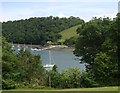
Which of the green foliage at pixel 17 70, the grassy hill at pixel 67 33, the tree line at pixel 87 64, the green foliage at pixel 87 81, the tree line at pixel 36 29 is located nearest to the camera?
the tree line at pixel 87 64

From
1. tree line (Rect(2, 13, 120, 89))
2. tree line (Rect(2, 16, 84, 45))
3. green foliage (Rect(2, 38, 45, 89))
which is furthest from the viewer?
tree line (Rect(2, 16, 84, 45))

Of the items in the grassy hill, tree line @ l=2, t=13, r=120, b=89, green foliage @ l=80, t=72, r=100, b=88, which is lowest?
green foliage @ l=80, t=72, r=100, b=88

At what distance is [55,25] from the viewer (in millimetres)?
56688

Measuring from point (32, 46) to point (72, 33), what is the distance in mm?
7837

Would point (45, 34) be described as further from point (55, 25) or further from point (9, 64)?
point (9, 64)

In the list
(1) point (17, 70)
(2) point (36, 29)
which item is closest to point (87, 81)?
(1) point (17, 70)

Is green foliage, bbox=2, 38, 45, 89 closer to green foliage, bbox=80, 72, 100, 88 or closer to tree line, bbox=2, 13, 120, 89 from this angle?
tree line, bbox=2, 13, 120, 89

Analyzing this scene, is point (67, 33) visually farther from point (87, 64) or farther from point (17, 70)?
point (17, 70)

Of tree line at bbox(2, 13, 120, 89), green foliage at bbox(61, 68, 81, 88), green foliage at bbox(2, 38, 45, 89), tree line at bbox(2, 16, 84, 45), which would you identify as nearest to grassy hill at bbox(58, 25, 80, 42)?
tree line at bbox(2, 16, 84, 45)

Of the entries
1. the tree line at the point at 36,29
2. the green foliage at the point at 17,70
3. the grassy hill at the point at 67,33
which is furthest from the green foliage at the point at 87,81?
the grassy hill at the point at 67,33

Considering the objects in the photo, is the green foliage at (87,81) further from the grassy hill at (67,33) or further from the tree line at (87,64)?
the grassy hill at (67,33)

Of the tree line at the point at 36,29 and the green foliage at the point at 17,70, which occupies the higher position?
the tree line at the point at 36,29

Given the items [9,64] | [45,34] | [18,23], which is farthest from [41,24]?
[9,64]

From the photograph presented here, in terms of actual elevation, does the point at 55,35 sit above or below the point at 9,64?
above
